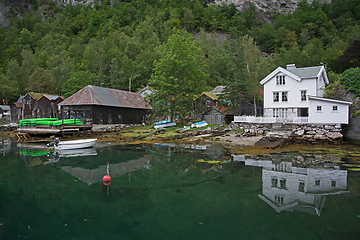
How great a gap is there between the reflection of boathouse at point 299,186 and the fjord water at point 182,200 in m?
0.04

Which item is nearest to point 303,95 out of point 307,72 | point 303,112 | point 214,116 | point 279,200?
point 303,112

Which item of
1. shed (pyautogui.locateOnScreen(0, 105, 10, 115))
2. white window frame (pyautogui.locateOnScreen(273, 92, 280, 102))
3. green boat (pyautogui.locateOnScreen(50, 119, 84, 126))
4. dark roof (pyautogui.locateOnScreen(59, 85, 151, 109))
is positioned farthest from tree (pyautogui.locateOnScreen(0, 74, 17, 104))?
white window frame (pyautogui.locateOnScreen(273, 92, 280, 102))

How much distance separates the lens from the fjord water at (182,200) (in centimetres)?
734

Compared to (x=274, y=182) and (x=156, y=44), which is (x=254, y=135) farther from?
(x=156, y=44)

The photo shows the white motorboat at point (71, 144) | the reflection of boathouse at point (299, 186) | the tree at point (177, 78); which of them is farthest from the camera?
the tree at point (177, 78)

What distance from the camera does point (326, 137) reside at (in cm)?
2445

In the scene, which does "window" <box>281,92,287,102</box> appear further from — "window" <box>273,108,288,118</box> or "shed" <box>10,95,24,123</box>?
"shed" <box>10,95,24,123</box>

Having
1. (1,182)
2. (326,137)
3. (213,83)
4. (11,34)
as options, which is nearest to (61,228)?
(1,182)

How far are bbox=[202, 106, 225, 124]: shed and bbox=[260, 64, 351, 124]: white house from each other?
759cm

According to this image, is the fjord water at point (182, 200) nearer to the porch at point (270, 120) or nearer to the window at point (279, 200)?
the window at point (279, 200)

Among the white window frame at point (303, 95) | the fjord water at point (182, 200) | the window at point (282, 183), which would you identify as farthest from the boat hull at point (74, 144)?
the white window frame at point (303, 95)

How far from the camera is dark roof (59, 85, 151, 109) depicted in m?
36.0

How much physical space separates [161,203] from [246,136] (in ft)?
65.7

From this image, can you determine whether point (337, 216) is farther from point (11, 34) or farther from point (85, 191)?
point (11, 34)
